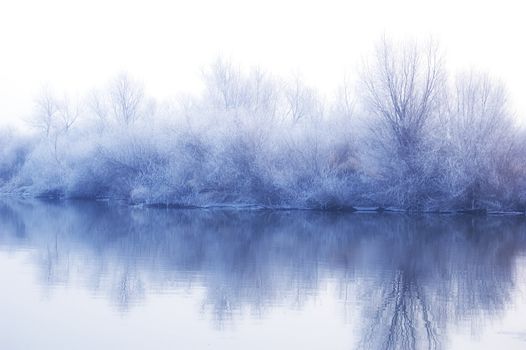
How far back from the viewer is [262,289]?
11547 millimetres

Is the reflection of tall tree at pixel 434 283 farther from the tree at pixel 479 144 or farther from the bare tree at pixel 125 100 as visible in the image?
the bare tree at pixel 125 100

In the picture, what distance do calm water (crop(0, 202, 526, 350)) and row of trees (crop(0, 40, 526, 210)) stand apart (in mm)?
8764

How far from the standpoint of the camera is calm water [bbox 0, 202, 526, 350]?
8602 mm

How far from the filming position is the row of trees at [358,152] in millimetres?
30656

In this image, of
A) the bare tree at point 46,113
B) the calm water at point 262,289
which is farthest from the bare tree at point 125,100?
the calm water at point 262,289

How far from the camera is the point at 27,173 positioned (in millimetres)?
49781

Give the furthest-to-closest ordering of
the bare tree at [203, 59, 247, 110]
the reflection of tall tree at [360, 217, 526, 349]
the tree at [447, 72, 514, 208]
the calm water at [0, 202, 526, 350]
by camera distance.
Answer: the bare tree at [203, 59, 247, 110]
the tree at [447, 72, 514, 208]
the reflection of tall tree at [360, 217, 526, 349]
the calm water at [0, 202, 526, 350]

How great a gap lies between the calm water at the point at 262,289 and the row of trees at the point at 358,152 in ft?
28.8

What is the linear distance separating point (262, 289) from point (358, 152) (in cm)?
2258

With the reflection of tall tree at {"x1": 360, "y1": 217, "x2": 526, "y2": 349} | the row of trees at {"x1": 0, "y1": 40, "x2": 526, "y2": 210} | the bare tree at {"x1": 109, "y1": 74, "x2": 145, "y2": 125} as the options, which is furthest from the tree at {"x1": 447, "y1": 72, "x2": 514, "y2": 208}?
the bare tree at {"x1": 109, "y1": 74, "x2": 145, "y2": 125}

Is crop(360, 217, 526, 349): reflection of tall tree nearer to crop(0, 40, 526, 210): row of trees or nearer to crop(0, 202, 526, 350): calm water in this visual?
crop(0, 202, 526, 350): calm water

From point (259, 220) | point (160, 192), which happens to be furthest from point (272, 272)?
point (160, 192)

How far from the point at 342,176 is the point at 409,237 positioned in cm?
1260

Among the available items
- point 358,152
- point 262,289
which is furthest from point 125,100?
point 262,289
